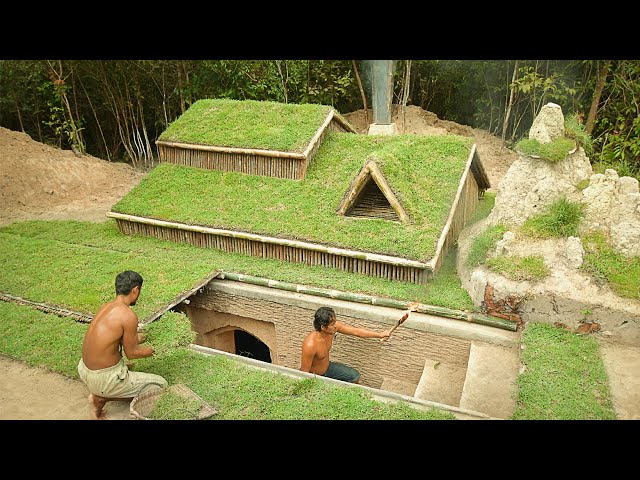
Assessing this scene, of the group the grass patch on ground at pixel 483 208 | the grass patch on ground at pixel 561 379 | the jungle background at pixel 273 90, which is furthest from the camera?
the jungle background at pixel 273 90

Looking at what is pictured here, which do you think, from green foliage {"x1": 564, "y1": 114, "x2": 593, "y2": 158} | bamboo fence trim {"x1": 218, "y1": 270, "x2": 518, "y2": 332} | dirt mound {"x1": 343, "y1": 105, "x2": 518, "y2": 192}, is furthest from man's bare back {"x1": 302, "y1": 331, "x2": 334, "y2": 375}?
dirt mound {"x1": 343, "y1": 105, "x2": 518, "y2": 192}

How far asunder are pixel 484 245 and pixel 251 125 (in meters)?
5.49

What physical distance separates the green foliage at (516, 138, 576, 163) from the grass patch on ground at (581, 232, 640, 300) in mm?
1287

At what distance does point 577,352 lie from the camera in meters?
6.30

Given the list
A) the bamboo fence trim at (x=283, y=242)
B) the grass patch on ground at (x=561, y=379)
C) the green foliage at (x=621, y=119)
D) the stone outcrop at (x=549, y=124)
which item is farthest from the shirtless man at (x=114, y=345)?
the green foliage at (x=621, y=119)

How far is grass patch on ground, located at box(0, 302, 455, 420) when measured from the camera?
5379 mm

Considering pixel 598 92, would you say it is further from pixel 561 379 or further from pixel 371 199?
pixel 561 379

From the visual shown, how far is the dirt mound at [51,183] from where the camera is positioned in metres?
12.7

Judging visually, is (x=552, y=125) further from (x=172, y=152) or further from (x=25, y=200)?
(x=25, y=200)

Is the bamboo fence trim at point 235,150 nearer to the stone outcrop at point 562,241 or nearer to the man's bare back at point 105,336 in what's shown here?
the stone outcrop at point 562,241

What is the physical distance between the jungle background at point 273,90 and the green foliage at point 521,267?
282 inches

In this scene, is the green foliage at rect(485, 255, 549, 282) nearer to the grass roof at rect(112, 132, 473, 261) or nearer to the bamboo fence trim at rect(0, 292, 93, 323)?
the grass roof at rect(112, 132, 473, 261)

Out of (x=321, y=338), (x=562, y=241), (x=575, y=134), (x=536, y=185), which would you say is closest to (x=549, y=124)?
(x=575, y=134)

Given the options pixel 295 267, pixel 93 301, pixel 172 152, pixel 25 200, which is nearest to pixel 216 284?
pixel 295 267
